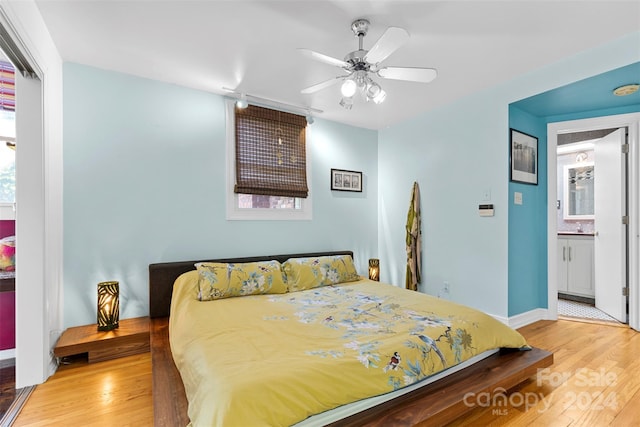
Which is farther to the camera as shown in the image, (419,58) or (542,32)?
(419,58)

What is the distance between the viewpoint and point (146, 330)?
8.49 ft

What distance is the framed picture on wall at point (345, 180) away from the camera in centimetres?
416

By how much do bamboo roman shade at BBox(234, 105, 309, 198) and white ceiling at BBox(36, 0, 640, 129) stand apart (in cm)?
52

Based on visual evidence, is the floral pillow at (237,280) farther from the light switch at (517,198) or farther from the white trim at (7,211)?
the light switch at (517,198)

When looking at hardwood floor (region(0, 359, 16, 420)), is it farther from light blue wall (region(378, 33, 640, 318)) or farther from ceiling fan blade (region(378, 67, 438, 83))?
light blue wall (region(378, 33, 640, 318))

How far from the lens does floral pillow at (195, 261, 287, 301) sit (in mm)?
2645

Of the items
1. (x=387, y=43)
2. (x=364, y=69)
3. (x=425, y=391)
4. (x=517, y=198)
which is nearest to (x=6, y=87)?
(x=364, y=69)

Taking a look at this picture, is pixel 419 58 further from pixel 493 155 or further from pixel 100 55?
pixel 100 55

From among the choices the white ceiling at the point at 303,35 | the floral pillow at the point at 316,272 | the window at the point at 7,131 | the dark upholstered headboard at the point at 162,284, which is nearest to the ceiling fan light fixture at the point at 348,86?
the white ceiling at the point at 303,35

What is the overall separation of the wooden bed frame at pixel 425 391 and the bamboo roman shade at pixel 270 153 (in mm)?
1822

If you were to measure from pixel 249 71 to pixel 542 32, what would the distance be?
241 cm

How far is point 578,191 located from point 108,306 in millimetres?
6534

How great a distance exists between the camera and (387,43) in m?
1.76

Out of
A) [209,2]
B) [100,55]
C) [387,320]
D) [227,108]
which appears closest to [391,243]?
[387,320]
